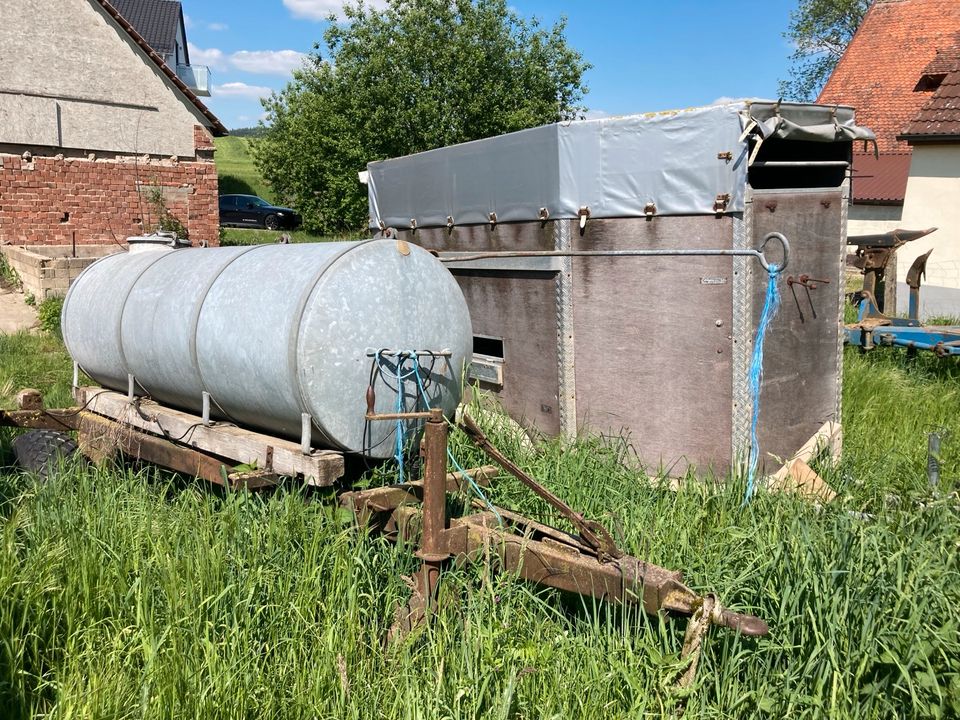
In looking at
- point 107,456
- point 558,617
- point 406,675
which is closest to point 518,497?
point 558,617

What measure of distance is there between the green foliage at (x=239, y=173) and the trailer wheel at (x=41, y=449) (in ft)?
108

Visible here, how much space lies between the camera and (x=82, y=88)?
1770 cm

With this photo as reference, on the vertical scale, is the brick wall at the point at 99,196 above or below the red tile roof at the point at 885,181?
below

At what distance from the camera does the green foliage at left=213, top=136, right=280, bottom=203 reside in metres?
45.1

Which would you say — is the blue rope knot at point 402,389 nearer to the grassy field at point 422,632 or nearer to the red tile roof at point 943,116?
the grassy field at point 422,632

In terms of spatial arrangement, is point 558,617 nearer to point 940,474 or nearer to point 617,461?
point 617,461

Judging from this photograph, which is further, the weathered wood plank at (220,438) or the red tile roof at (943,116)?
the red tile roof at (943,116)

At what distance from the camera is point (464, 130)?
1105 inches

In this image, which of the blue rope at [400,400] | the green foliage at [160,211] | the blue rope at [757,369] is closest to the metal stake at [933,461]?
the blue rope at [757,369]

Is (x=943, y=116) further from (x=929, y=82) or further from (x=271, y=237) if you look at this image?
(x=271, y=237)

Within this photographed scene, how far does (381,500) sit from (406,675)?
116 cm

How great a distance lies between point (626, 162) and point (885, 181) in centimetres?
2233

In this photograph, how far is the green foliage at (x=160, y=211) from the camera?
59.2ft

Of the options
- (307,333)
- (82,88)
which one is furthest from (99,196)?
(307,333)
